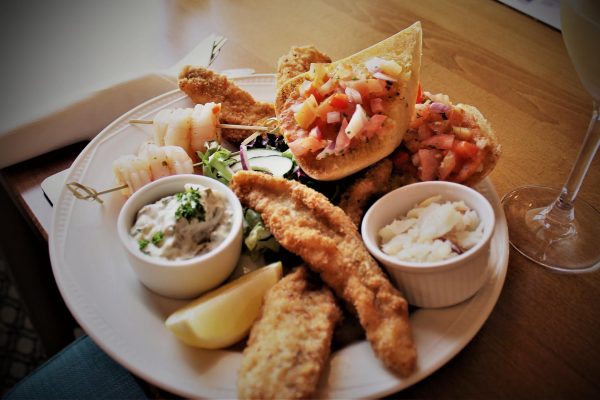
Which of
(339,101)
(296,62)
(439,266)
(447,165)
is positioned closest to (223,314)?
(439,266)

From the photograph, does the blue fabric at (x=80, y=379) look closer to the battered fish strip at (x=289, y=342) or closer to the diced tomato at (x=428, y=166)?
the battered fish strip at (x=289, y=342)

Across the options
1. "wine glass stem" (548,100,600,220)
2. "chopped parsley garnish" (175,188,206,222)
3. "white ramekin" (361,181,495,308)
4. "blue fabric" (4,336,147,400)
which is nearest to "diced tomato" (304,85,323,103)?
"white ramekin" (361,181,495,308)

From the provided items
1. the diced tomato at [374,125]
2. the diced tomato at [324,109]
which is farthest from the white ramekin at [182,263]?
the diced tomato at [374,125]

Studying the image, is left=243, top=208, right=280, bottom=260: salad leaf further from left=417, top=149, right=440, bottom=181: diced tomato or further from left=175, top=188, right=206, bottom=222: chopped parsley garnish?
left=417, top=149, right=440, bottom=181: diced tomato

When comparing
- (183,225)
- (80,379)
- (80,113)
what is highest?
(183,225)

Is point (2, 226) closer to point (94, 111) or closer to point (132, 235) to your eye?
point (94, 111)

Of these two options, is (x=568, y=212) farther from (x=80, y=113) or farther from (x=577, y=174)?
(x=80, y=113)
